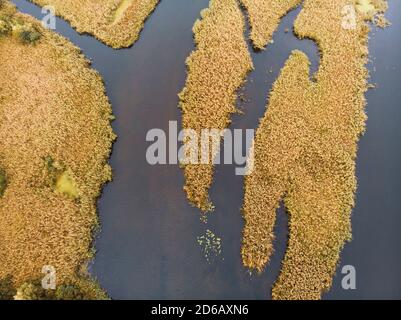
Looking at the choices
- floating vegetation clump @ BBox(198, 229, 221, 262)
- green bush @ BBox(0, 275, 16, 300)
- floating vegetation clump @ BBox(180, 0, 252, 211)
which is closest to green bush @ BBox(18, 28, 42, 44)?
floating vegetation clump @ BBox(180, 0, 252, 211)

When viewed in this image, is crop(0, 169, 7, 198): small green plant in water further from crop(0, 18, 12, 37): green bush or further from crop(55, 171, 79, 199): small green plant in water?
crop(0, 18, 12, 37): green bush

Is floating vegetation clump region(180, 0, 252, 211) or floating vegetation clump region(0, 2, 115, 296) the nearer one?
floating vegetation clump region(0, 2, 115, 296)

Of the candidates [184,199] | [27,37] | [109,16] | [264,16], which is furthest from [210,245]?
[109,16]

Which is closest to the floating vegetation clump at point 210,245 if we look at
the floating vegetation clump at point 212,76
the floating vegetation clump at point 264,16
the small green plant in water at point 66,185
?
the floating vegetation clump at point 212,76

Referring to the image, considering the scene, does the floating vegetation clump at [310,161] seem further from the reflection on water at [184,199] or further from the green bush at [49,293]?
the green bush at [49,293]
